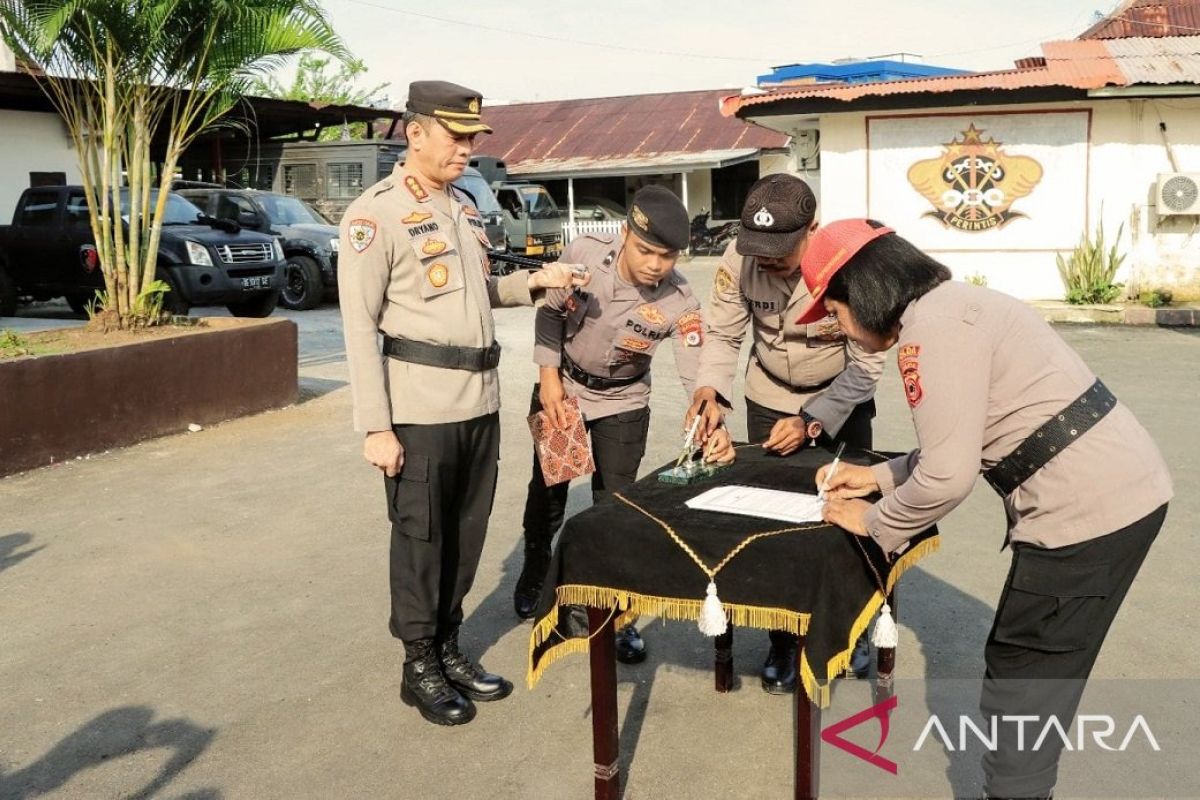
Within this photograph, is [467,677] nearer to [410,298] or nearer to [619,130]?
[410,298]

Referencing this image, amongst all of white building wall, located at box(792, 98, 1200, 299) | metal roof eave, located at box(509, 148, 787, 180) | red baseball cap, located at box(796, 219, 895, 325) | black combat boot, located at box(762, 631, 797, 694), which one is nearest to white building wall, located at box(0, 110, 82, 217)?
white building wall, located at box(792, 98, 1200, 299)

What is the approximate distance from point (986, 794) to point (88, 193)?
7923mm

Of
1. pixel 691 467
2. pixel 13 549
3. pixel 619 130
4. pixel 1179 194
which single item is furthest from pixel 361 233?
pixel 619 130

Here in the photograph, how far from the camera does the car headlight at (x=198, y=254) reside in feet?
40.9

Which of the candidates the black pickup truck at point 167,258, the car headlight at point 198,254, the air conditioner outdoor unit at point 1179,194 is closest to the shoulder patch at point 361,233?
the black pickup truck at point 167,258

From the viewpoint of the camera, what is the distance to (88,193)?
8.51 metres

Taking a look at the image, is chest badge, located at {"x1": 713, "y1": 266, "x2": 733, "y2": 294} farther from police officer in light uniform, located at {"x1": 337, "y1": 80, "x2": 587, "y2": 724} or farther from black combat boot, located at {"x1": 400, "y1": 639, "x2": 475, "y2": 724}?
black combat boot, located at {"x1": 400, "y1": 639, "x2": 475, "y2": 724}

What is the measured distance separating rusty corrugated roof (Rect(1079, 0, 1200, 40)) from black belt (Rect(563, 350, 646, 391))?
18.9 metres

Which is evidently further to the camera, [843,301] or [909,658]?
[909,658]

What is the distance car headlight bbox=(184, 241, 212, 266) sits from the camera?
12.5 meters

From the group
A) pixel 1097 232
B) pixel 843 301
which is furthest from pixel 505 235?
pixel 843 301

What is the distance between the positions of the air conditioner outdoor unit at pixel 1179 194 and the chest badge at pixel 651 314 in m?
Result: 11.7

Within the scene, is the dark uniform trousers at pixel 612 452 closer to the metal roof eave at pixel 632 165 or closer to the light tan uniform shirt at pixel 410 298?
the light tan uniform shirt at pixel 410 298

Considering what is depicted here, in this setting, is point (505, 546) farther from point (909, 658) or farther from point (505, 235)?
point (505, 235)
